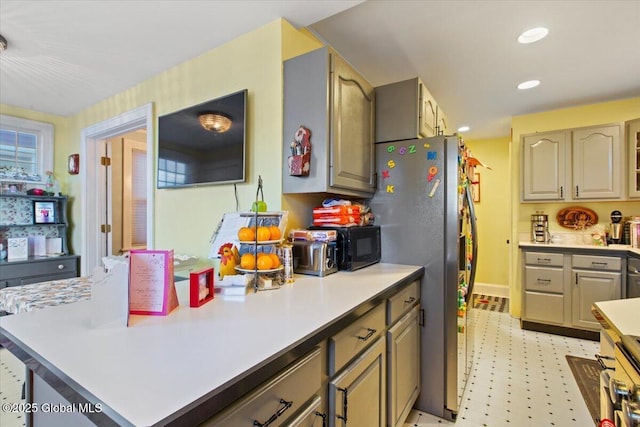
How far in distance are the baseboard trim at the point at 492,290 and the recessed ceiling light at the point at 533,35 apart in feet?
11.0

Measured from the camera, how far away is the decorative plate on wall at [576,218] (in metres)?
3.27

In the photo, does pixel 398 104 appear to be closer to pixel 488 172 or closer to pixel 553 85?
pixel 553 85

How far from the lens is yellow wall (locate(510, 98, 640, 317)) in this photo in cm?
311

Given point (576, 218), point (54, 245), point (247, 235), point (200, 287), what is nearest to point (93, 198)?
point (54, 245)

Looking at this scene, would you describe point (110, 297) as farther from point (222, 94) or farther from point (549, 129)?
point (549, 129)

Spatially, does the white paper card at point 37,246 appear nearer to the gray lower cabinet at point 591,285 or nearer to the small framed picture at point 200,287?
the small framed picture at point 200,287

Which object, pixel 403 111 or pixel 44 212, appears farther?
pixel 44 212

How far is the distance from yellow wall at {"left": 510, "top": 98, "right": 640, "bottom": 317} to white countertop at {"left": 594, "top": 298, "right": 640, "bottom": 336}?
8.18 feet

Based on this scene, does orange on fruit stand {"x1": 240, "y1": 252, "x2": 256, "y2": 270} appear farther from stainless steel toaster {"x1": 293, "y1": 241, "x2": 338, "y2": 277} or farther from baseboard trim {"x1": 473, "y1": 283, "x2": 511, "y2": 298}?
baseboard trim {"x1": 473, "y1": 283, "x2": 511, "y2": 298}

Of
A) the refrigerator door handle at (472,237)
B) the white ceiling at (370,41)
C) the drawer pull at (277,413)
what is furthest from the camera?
the refrigerator door handle at (472,237)

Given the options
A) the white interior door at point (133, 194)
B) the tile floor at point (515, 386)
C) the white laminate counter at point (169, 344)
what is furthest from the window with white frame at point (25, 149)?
the white laminate counter at point (169, 344)

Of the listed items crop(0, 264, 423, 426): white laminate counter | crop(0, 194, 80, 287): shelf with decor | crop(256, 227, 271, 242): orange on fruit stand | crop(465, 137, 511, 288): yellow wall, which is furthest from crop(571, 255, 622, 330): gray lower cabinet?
crop(0, 194, 80, 287): shelf with decor

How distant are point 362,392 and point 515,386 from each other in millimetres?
1646

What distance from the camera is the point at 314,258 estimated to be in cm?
166
